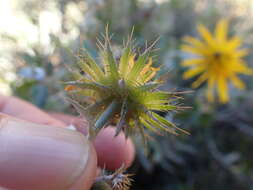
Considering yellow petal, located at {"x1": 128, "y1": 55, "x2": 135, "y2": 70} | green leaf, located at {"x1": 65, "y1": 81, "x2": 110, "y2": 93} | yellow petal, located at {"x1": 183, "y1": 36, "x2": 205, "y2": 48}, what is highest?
yellow petal, located at {"x1": 128, "y1": 55, "x2": 135, "y2": 70}

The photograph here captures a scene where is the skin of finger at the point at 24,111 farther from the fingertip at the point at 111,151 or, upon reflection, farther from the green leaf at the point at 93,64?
the green leaf at the point at 93,64

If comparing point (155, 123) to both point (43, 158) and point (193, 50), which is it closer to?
point (43, 158)

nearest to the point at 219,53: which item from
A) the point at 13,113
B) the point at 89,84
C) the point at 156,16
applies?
the point at 156,16

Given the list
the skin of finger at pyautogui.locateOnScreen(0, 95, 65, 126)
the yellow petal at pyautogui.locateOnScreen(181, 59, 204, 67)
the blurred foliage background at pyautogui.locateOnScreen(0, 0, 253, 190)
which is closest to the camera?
the skin of finger at pyautogui.locateOnScreen(0, 95, 65, 126)

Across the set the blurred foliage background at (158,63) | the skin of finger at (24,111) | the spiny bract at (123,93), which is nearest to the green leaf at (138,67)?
the spiny bract at (123,93)

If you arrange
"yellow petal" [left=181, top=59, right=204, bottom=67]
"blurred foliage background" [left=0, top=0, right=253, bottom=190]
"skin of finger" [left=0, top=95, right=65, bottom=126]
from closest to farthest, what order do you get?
"skin of finger" [left=0, top=95, right=65, bottom=126] → "blurred foliage background" [left=0, top=0, right=253, bottom=190] → "yellow petal" [left=181, top=59, right=204, bottom=67]

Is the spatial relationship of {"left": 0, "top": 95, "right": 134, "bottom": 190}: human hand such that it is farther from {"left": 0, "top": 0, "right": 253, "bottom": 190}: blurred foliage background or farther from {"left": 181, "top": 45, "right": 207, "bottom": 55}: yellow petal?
{"left": 181, "top": 45, "right": 207, "bottom": 55}: yellow petal

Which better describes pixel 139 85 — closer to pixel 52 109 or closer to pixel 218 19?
pixel 52 109

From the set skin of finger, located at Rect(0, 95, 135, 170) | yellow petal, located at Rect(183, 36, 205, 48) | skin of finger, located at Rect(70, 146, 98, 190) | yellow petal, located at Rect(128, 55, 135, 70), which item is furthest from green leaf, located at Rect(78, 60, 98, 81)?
yellow petal, located at Rect(183, 36, 205, 48)
